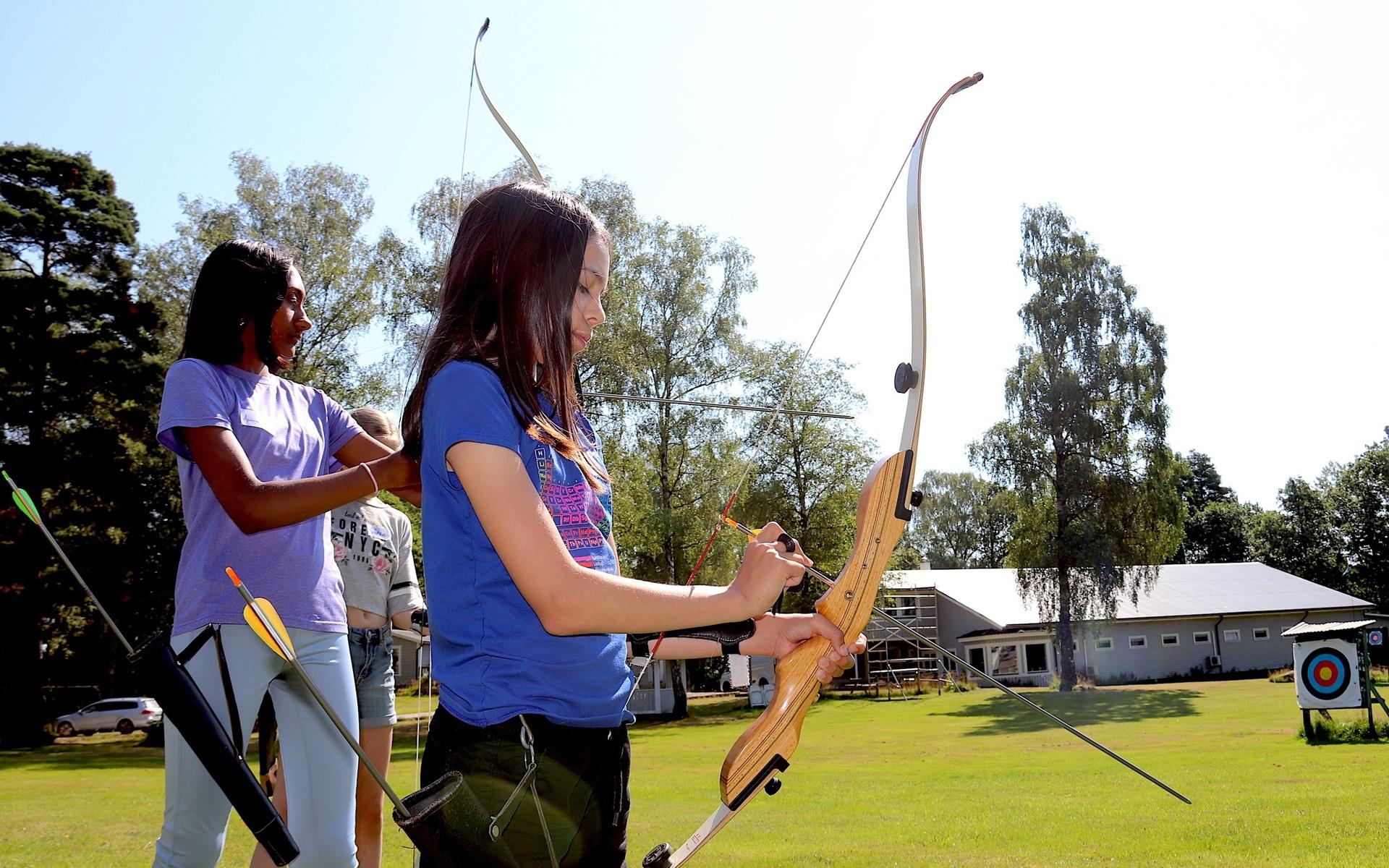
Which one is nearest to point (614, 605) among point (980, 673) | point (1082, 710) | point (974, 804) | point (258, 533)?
point (258, 533)

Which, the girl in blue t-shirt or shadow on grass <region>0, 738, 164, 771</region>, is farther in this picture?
shadow on grass <region>0, 738, 164, 771</region>

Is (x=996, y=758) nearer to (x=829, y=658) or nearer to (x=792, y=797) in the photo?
(x=792, y=797)

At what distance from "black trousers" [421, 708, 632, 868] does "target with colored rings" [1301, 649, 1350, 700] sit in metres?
12.9

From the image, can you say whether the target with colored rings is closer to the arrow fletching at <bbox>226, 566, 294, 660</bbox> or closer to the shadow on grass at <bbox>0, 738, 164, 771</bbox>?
the arrow fletching at <bbox>226, 566, 294, 660</bbox>

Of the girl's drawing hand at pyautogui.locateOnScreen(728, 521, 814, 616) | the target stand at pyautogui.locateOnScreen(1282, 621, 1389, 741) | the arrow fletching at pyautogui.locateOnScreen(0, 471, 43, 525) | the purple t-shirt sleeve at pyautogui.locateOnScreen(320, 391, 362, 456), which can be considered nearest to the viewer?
the girl's drawing hand at pyautogui.locateOnScreen(728, 521, 814, 616)

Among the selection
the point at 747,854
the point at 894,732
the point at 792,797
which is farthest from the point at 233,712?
the point at 894,732

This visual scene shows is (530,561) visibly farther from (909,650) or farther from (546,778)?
(909,650)

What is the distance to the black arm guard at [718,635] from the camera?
171cm

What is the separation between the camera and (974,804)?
25.7ft

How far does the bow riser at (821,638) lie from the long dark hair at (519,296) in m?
0.62

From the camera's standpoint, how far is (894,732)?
19.0 meters

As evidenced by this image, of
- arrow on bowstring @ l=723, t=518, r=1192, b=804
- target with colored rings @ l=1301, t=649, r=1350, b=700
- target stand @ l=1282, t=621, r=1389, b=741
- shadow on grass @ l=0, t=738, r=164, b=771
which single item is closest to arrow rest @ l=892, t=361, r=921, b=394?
arrow on bowstring @ l=723, t=518, r=1192, b=804

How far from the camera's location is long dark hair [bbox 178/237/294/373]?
7.52 ft

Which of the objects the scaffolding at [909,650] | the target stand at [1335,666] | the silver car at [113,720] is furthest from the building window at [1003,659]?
the silver car at [113,720]
